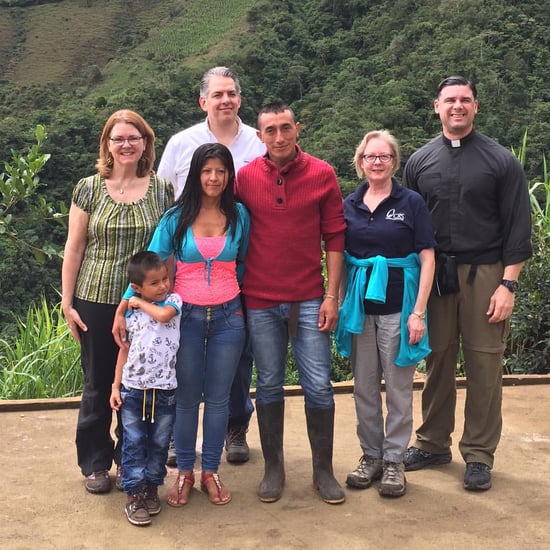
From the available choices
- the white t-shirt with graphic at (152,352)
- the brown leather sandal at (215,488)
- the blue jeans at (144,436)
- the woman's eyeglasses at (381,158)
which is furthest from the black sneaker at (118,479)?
the woman's eyeglasses at (381,158)

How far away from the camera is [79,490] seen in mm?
2826

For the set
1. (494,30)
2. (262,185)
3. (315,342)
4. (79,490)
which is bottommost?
(79,490)

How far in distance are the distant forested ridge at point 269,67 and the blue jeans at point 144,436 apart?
Result: 33.2ft

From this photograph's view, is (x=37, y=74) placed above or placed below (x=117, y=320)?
above

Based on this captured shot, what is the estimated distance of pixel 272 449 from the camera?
2785 millimetres

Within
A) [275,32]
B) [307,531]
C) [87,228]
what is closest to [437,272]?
[307,531]

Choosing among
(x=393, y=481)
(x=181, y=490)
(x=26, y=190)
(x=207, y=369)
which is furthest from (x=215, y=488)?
(x=26, y=190)

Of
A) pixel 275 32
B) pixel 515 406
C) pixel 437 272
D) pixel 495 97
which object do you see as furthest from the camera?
pixel 275 32

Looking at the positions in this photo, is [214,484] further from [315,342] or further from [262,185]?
[262,185]

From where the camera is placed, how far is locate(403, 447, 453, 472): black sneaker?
3008 millimetres

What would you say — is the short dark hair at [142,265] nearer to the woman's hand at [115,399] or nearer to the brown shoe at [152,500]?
the woman's hand at [115,399]

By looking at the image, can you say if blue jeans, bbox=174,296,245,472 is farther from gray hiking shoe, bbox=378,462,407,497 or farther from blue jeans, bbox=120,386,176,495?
gray hiking shoe, bbox=378,462,407,497

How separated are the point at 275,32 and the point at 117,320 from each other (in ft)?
128

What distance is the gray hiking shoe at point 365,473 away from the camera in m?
2.79
